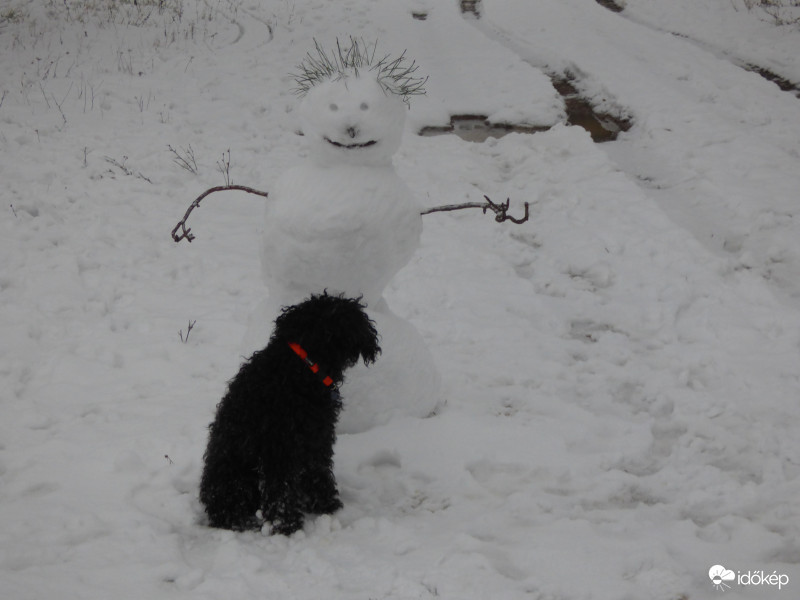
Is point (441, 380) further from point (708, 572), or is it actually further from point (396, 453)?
point (708, 572)

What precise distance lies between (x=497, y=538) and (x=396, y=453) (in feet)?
2.62

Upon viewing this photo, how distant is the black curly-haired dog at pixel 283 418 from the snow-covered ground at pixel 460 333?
176 millimetres

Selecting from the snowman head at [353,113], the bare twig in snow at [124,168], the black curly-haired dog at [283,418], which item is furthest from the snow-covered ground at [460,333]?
the snowman head at [353,113]

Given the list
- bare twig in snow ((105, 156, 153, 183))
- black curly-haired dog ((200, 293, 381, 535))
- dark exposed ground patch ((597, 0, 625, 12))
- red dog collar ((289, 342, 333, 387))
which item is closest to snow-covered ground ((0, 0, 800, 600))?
bare twig in snow ((105, 156, 153, 183))

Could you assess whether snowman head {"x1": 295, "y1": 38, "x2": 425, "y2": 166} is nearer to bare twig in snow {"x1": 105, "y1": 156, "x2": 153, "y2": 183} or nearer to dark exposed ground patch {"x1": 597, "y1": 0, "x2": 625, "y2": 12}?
bare twig in snow {"x1": 105, "y1": 156, "x2": 153, "y2": 183}

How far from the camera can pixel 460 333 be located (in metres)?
5.02

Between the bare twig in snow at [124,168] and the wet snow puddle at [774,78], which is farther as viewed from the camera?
the wet snow puddle at [774,78]

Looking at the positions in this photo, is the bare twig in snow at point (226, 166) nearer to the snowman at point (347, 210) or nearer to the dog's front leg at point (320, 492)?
the snowman at point (347, 210)

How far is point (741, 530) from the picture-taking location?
3.18 metres

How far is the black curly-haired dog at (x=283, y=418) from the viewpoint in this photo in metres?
2.98

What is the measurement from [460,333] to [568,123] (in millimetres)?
4645

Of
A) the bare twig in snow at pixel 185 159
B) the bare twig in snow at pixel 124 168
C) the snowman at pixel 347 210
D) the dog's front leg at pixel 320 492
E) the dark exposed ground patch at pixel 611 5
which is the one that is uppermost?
the dark exposed ground patch at pixel 611 5

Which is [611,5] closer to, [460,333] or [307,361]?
[460,333]

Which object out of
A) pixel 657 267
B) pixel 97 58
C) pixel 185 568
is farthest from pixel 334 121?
pixel 97 58
